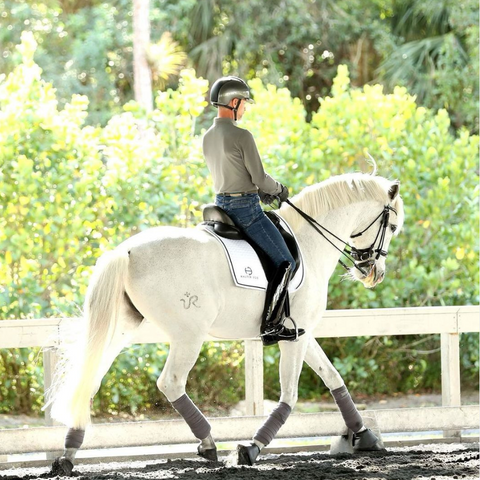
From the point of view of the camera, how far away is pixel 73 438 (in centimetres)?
566

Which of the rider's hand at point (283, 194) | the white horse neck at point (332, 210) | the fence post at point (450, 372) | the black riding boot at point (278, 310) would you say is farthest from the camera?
the fence post at point (450, 372)

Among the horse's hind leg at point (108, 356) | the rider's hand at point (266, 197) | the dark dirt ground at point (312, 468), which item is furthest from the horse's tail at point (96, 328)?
the rider's hand at point (266, 197)

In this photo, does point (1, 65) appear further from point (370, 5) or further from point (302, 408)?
point (302, 408)

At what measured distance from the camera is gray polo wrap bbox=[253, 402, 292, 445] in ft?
19.1

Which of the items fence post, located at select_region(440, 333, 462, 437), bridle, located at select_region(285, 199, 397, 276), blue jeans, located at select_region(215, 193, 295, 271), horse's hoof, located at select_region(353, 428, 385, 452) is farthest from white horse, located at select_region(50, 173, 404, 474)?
fence post, located at select_region(440, 333, 462, 437)

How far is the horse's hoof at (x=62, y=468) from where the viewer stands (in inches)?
221

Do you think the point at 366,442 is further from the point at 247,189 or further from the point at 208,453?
the point at 247,189

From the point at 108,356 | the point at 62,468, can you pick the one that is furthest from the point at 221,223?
the point at 62,468

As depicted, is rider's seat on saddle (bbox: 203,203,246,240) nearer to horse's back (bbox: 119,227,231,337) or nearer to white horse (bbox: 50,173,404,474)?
white horse (bbox: 50,173,404,474)

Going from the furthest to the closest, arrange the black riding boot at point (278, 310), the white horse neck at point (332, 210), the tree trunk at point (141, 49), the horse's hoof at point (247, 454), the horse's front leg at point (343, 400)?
the tree trunk at point (141, 49)
the horse's front leg at point (343, 400)
the white horse neck at point (332, 210)
the horse's hoof at point (247, 454)
the black riding boot at point (278, 310)

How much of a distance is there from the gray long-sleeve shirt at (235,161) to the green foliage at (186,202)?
121 inches

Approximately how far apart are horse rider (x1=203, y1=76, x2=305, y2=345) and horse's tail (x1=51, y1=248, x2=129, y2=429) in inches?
33.3

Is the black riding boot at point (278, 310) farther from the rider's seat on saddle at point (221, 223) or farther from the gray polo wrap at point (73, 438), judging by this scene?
the gray polo wrap at point (73, 438)

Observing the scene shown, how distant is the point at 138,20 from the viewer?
1789 cm
